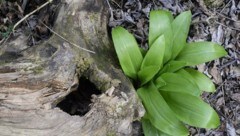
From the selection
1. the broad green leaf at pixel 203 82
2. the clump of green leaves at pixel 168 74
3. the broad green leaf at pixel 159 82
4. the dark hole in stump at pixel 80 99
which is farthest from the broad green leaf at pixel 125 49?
the broad green leaf at pixel 203 82

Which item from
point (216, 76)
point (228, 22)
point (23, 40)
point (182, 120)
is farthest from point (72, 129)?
point (228, 22)

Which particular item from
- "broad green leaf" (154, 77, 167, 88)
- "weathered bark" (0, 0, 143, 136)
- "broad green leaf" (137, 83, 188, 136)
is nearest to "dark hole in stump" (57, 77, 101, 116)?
"weathered bark" (0, 0, 143, 136)

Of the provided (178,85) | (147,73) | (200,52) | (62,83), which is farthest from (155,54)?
(62,83)

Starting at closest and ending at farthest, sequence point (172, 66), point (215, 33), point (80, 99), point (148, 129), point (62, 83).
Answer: point (62, 83) → point (80, 99) → point (172, 66) → point (148, 129) → point (215, 33)

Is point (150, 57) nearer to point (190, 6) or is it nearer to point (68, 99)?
point (68, 99)

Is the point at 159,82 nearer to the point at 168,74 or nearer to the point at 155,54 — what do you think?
the point at 168,74

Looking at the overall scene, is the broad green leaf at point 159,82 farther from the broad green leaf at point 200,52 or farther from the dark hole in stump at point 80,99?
the dark hole in stump at point 80,99
